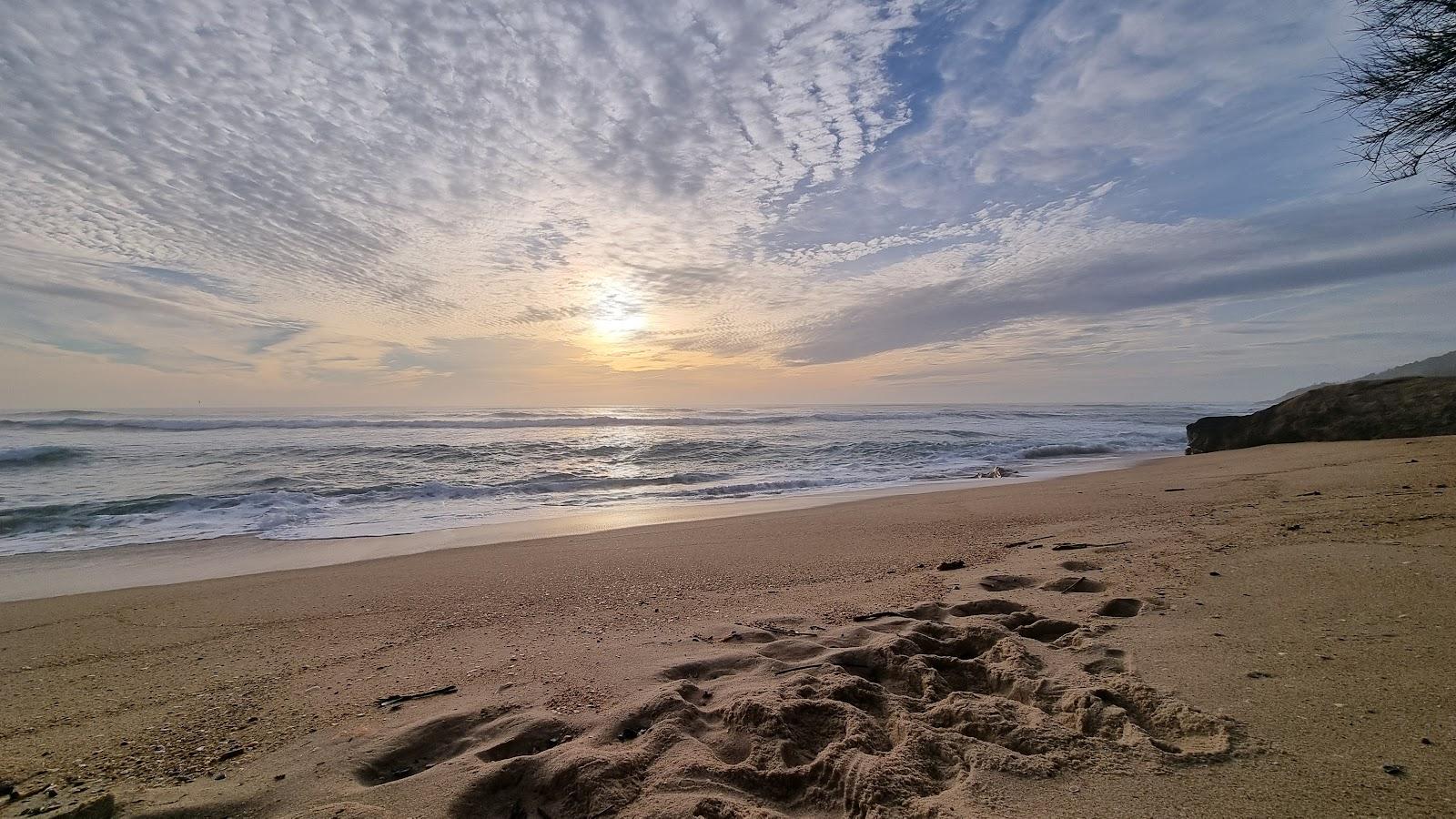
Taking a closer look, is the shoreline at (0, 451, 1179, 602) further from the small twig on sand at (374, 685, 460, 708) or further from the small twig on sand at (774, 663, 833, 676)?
the small twig on sand at (774, 663, 833, 676)

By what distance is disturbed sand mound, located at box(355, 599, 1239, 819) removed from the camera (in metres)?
1.83

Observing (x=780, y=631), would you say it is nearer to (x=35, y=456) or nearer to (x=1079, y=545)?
(x=1079, y=545)

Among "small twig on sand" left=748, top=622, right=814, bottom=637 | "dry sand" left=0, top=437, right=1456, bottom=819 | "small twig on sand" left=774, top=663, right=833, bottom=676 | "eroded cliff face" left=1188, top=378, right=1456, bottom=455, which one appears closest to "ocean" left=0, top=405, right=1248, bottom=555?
"eroded cliff face" left=1188, top=378, right=1456, bottom=455

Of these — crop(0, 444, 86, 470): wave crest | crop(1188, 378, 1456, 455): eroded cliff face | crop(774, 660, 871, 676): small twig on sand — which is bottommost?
crop(774, 660, 871, 676): small twig on sand

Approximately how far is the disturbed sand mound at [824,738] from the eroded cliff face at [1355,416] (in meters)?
13.1

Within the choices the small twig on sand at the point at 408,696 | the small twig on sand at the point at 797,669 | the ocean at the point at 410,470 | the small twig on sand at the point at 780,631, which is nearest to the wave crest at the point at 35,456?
the ocean at the point at 410,470

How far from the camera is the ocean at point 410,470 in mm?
9352

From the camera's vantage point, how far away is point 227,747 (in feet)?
7.65

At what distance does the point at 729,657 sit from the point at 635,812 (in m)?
1.21

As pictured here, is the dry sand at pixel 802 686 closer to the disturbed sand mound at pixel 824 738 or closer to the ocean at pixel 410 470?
the disturbed sand mound at pixel 824 738

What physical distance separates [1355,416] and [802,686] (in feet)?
50.2

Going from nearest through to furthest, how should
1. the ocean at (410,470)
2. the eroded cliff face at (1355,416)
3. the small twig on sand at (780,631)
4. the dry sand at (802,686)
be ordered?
the dry sand at (802,686) → the small twig on sand at (780,631) → the ocean at (410,470) → the eroded cliff face at (1355,416)

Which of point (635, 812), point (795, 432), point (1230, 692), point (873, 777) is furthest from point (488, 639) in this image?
point (795, 432)

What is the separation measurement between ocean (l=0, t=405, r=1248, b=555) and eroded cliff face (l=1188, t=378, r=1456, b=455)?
3.28 metres
